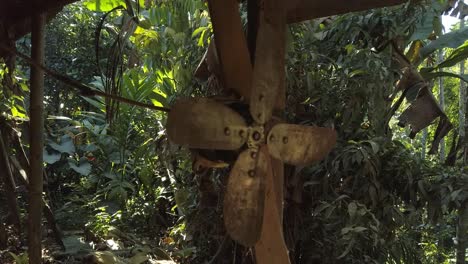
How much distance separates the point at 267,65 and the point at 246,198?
14.7 inches

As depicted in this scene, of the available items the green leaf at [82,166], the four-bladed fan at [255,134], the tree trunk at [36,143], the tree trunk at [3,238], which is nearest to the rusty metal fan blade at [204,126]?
the four-bladed fan at [255,134]

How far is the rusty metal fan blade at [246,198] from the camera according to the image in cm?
133

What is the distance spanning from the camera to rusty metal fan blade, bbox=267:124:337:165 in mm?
1366

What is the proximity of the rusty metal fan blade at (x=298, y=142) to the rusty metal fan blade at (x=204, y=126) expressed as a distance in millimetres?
92

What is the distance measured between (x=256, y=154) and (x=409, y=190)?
6.62ft

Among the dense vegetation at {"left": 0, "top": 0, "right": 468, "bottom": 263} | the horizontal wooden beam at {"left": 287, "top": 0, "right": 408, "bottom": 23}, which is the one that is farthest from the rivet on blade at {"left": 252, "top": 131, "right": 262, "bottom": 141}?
the dense vegetation at {"left": 0, "top": 0, "right": 468, "bottom": 263}

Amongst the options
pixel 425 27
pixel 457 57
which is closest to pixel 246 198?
pixel 425 27

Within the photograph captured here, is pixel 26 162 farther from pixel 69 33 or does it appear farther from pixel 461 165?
pixel 69 33

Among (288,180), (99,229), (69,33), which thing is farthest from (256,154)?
(69,33)

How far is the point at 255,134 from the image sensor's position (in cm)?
136

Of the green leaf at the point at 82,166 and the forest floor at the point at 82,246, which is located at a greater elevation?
the green leaf at the point at 82,166

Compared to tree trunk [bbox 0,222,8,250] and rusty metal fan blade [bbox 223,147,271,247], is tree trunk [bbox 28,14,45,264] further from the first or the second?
rusty metal fan blade [bbox 223,147,271,247]

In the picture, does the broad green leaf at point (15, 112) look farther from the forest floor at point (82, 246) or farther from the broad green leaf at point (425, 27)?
the broad green leaf at point (425, 27)

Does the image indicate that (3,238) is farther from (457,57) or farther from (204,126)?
(457,57)
